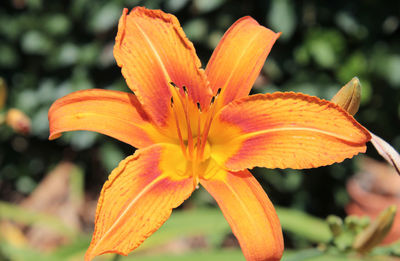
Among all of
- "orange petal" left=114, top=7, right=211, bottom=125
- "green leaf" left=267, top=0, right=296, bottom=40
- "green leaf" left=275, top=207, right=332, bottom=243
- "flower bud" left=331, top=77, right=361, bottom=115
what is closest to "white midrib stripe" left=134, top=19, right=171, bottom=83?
"orange petal" left=114, top=7, right=211, bottom=125

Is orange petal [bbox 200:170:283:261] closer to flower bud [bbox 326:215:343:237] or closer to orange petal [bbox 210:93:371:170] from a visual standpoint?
orange petal [bbox 210:93:371:170]

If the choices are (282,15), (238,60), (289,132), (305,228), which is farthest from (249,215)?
(282,15)

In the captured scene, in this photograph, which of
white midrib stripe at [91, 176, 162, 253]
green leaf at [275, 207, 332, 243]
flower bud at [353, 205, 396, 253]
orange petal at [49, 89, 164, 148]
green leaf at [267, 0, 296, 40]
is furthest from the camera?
green leaf at [267, 0, 296, 40]

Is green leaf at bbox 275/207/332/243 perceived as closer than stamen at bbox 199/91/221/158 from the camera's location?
No

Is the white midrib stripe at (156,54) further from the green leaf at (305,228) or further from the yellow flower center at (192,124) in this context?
the green leaf at (305,228)

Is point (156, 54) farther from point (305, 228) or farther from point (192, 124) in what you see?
point (305, 228)

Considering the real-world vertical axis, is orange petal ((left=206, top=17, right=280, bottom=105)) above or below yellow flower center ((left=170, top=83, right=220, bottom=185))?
above
